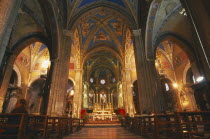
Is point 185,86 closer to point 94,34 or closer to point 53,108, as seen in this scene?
point 94,34

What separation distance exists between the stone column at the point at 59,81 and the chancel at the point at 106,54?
1.9 inches

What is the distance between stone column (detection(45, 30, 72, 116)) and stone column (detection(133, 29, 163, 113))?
4.36m

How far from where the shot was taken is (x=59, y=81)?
6984 millimetres

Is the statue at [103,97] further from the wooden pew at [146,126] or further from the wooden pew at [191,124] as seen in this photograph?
the wooden pew at [191,124]

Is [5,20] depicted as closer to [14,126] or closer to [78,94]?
[14,126]

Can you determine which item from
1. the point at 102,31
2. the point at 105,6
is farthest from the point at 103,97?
the point at 105,6

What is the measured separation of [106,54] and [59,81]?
12.5 meters

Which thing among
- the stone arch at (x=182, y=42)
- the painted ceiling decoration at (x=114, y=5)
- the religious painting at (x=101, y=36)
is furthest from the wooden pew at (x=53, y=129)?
the religious painting at (x=101, y=36)

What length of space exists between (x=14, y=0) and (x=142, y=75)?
6217 millimetres

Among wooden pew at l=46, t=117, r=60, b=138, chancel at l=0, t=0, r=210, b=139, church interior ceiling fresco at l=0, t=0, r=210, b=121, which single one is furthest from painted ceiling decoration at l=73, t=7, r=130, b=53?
wooden pew at l=46, t=117, r=60, b=138

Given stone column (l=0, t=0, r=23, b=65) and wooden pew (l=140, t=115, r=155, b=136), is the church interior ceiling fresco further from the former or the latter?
wooden pew (l=140, t=115, r=155, b=136)

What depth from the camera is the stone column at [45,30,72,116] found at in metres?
6.30

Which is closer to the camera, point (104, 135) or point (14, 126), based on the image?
point (14, 126)

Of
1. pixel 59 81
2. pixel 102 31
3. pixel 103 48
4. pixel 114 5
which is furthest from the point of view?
pixel 103 48
